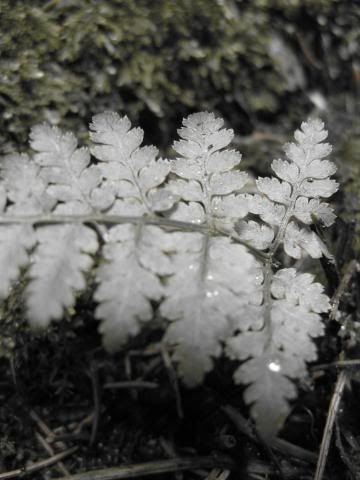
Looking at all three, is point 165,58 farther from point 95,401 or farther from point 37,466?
point 37,466

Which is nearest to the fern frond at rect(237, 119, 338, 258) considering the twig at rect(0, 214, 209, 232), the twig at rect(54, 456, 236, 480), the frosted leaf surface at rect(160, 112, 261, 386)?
the frosted leaf surface at rect(160, 112, 261, 386)

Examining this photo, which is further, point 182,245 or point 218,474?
point 218,474

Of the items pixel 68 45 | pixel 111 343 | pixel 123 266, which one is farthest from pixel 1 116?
pixel 111 343

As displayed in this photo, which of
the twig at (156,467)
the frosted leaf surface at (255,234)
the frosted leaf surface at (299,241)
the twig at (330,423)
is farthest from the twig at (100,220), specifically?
the twig at (156,467)

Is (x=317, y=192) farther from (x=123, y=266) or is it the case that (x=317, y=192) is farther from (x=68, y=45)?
(x=68, y=45)

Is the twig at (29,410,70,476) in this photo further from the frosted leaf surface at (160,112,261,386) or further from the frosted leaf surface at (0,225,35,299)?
the frosted leaf surface at (0,225,35,299)

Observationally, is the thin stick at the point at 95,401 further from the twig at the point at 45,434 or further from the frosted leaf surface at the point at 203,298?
the frosted leaf surface at the point at 203,298

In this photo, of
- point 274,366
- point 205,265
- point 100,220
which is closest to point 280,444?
point 274,366
